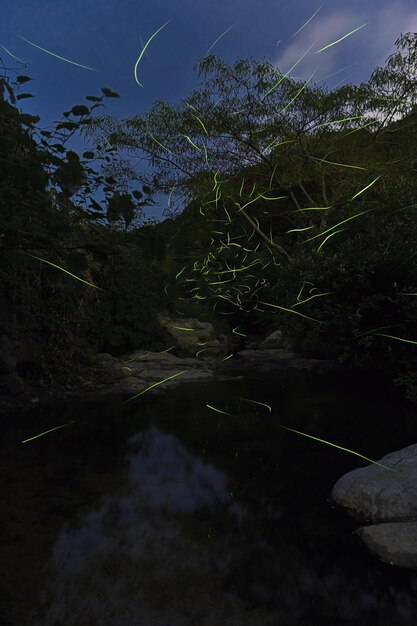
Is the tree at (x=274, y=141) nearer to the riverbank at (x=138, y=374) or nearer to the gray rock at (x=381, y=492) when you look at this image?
the riverbank at (x=138, y=374)

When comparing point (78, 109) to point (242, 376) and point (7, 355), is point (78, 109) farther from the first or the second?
point (242, 376)

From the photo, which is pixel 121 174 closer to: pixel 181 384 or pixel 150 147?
pixel 150 147

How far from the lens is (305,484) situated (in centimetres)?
364

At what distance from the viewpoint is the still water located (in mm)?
2146

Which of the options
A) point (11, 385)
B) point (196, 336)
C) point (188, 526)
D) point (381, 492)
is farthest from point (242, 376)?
point (188, 526)

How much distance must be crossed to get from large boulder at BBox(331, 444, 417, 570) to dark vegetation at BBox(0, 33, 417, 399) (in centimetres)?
126

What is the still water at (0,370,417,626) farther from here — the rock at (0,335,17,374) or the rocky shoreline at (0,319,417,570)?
the rock at (0,335,17,374)

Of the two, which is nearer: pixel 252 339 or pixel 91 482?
pixel 91 482

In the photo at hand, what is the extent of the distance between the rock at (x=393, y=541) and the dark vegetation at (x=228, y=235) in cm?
185

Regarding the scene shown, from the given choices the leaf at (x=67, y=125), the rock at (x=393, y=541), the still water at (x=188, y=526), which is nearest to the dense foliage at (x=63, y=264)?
the leaf at (x=67, y=125)

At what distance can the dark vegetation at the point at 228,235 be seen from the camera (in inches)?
90.6

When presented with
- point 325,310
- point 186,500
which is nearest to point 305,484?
point 186,500

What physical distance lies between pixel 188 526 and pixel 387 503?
4.09 feet

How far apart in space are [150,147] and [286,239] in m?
5.56
